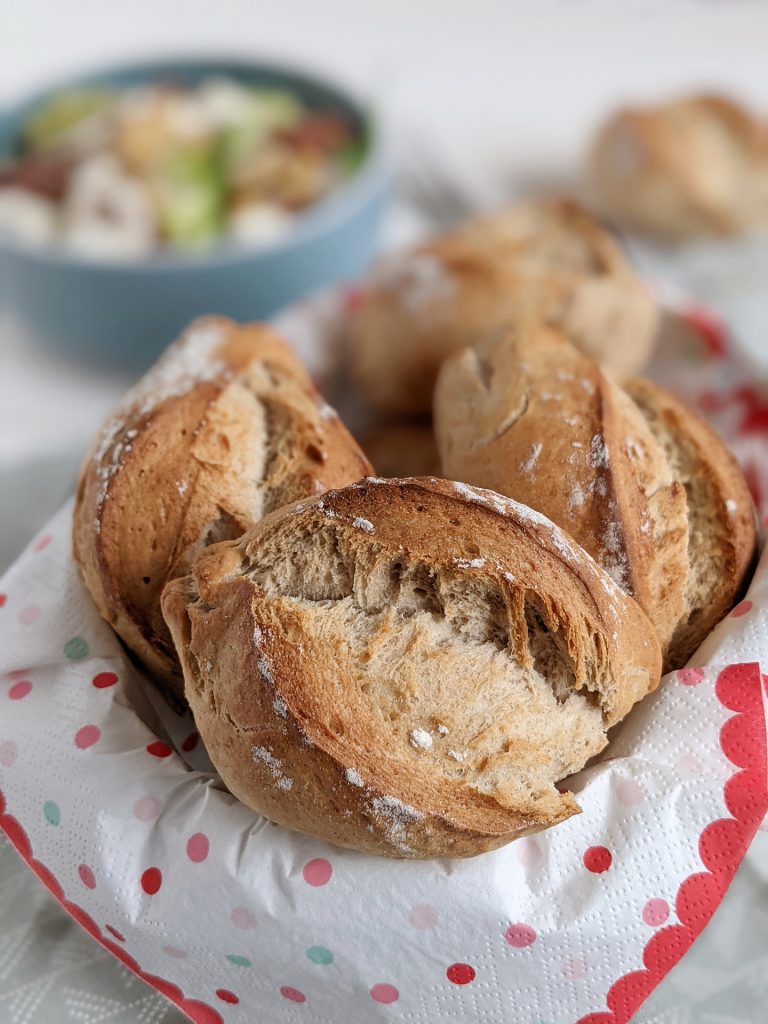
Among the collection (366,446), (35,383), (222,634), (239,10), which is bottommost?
(35,383)

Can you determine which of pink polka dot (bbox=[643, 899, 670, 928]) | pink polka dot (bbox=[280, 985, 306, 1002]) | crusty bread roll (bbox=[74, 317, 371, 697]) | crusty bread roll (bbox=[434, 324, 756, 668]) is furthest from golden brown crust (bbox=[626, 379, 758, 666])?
pink polka dot (bbox=[280, 985, 306, 1002])

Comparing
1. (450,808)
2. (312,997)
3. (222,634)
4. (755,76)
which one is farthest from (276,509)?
(755,76)

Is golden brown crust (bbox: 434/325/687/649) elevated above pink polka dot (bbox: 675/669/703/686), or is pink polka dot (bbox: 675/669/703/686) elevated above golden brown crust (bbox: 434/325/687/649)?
golden brown crust (bbox: 434/325/687/649)

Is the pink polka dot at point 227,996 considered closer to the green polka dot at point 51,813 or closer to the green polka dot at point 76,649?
the green polka dot at point 51,813

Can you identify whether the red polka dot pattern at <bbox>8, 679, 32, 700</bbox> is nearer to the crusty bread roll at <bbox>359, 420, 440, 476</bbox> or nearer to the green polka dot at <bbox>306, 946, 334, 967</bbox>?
the green polka dot at <bbox>306, 946, 334, 967</bbox>

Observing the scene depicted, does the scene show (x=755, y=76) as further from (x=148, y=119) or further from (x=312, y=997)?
(x=312, y=997)

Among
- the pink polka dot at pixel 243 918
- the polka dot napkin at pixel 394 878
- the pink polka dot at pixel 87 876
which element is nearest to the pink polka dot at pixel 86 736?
the polka dot napkin at pixel 394 878

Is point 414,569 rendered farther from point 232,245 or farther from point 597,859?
point 232,245
